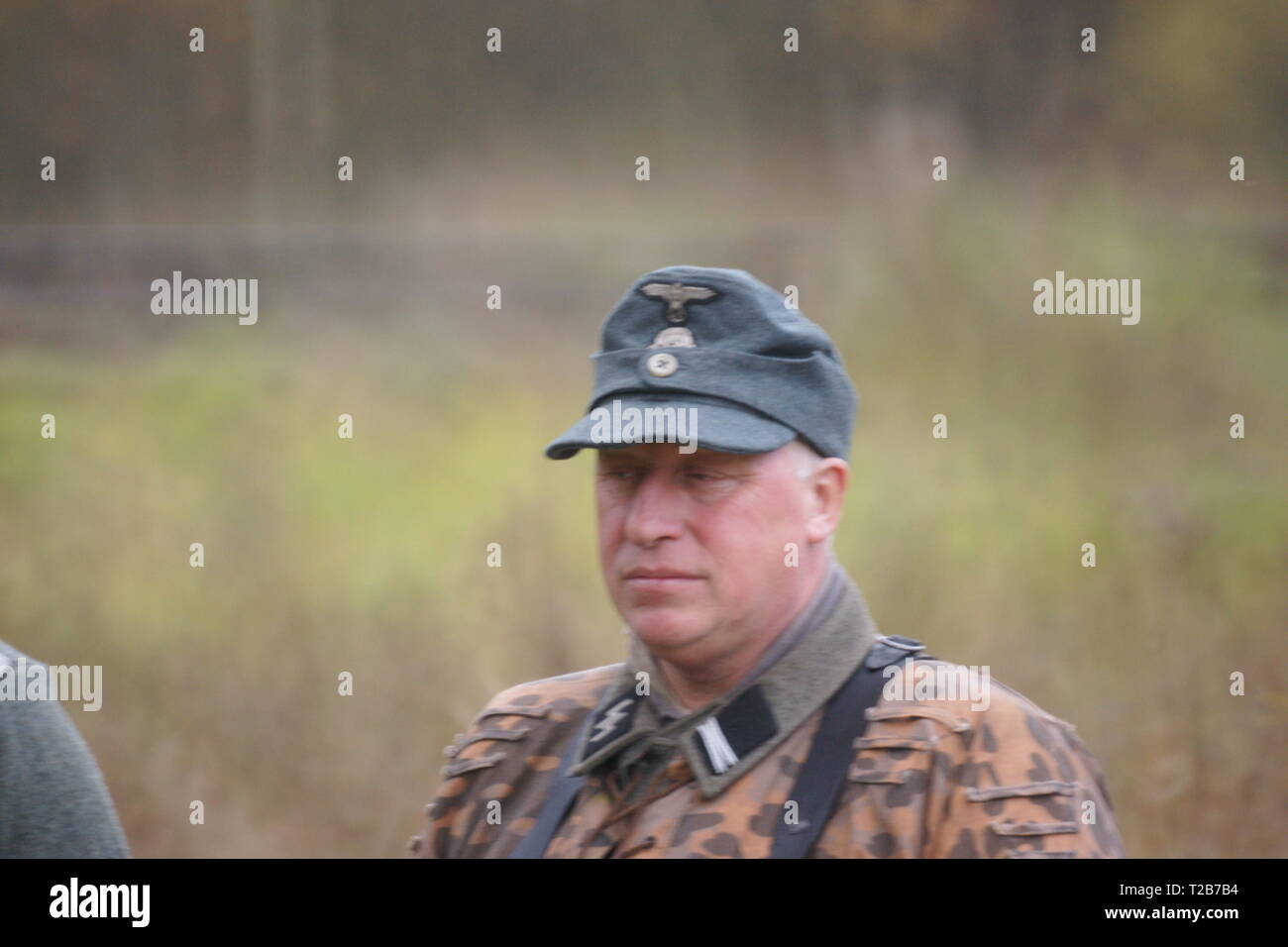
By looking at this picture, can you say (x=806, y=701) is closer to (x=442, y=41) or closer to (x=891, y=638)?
(x=891, y=638)

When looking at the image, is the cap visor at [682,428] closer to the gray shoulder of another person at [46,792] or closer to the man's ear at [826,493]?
the man's ear at [826,493]

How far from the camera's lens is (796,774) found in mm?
2297

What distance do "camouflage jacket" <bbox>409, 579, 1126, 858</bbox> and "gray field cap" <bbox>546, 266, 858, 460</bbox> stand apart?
1.02 feet

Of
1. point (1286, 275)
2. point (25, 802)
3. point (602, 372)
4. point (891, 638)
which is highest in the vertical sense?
point (1286, 275)

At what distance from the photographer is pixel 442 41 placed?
629 centimetres

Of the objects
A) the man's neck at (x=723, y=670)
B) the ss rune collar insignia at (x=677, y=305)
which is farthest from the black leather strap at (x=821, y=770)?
the ss rune collar insignia at (x=677, y=305)

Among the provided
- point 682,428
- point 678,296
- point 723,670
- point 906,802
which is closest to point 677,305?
point 678,296

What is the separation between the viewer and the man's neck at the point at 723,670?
7.87 ft

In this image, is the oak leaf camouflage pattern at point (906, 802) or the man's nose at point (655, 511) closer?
the oak leaf camouflage pattern at point (906, 802)

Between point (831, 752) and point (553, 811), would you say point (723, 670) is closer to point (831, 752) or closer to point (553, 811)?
point (831, 752)

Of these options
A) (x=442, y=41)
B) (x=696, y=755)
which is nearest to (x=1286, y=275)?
(x=442, y=41)

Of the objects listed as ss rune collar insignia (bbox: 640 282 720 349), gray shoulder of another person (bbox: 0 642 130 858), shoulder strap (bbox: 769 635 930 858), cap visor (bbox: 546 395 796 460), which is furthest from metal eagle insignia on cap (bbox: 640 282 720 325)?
gray shoulder of another person (bbox: 0 642 130 858)

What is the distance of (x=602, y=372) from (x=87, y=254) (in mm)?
4485

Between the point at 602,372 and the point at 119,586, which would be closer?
Result: the point at 602,372
